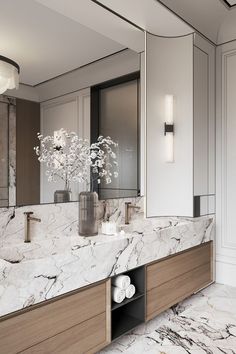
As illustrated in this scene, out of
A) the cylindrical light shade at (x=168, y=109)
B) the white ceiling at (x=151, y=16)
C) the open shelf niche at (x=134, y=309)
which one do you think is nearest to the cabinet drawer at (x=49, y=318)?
the open shelf niche at (x=134, y=309)

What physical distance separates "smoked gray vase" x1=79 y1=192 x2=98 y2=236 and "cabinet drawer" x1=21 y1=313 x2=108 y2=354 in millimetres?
576

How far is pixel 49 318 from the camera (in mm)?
1540

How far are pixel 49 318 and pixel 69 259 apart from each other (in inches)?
12.3

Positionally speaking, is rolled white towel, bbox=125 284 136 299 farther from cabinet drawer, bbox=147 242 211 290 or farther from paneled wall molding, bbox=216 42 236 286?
paneled wall molding, bbox=216 42 236 286

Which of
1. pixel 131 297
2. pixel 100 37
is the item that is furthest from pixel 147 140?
pixel 131 297

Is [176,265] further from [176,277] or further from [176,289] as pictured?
[176,289]

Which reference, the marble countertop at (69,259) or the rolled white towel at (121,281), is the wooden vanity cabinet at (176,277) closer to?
the marble countertop at (69,259)

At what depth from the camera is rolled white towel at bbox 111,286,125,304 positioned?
6.49 feet

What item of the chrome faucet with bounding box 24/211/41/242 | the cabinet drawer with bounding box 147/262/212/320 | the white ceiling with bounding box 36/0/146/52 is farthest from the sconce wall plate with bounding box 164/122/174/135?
the chrome faucet with bounding box 24/211/41/242

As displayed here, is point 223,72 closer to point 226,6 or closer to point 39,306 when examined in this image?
point 226,6

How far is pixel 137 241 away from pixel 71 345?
77 centimetres

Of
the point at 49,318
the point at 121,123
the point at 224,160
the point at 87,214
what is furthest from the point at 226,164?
the point at 49,318

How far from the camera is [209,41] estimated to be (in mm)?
3035

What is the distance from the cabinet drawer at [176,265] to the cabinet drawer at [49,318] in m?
0.54
